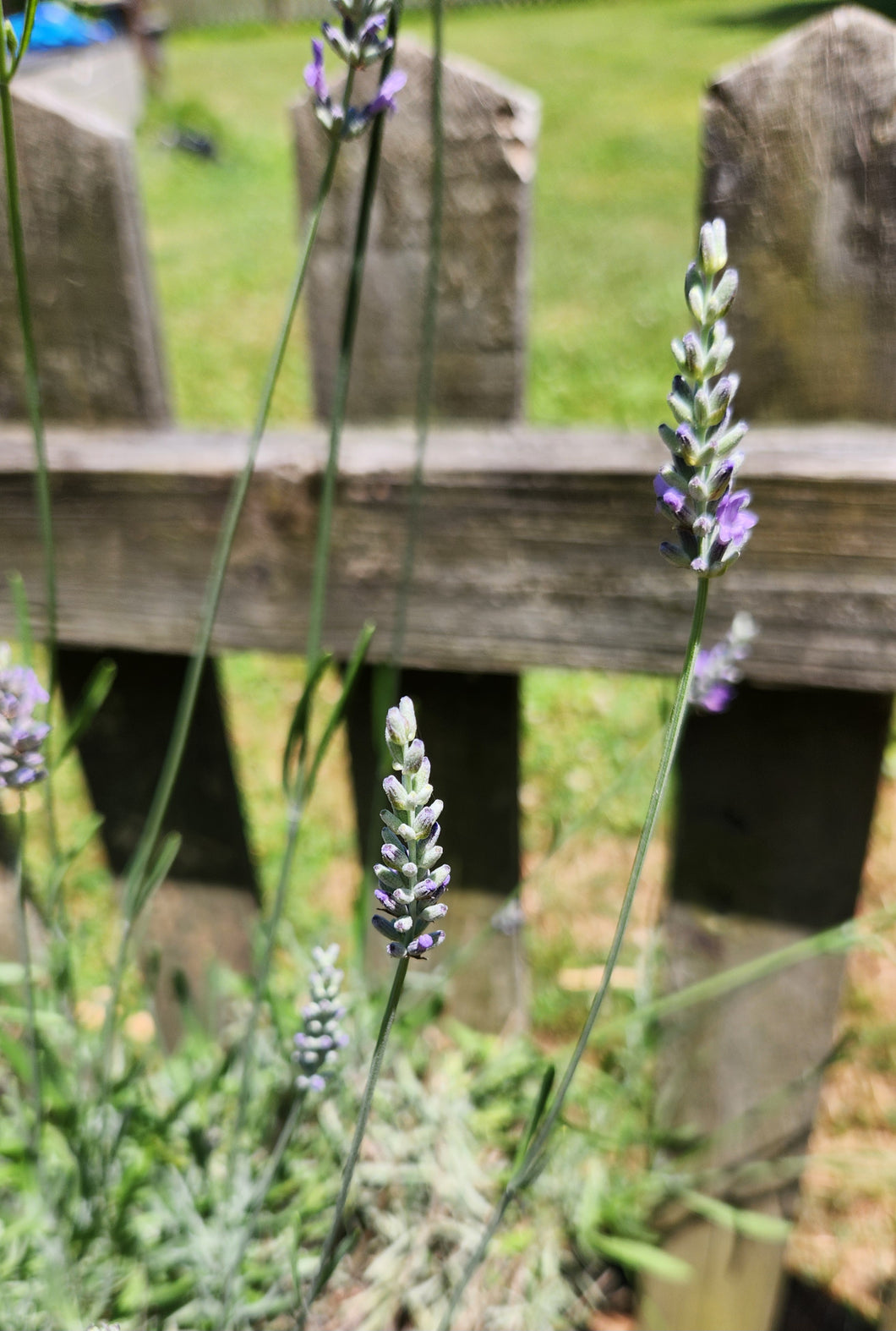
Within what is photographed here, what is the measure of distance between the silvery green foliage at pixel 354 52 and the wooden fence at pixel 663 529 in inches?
14.9

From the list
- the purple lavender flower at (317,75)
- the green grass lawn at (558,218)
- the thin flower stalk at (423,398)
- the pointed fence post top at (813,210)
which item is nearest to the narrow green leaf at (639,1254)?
the thin flower stalk at (423,398)

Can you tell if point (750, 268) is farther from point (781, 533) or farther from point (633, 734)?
point (633, 734)

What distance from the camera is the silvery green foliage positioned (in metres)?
0.67

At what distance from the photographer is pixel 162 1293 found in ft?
3.53

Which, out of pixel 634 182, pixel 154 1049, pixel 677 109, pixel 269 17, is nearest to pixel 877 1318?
pixel 154 1049

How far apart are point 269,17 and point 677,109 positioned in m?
16.2

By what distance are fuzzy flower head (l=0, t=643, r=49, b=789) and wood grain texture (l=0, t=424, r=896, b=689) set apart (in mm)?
426

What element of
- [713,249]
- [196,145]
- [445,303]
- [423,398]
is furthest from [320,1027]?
[196,145]

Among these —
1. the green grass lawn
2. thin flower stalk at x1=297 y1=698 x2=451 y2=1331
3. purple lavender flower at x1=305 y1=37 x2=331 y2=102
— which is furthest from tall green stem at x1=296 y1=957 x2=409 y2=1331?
the green grass lawn

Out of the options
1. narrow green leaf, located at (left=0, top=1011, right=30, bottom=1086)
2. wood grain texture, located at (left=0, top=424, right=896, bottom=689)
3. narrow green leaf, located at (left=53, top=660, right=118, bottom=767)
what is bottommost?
narrow green leaf, located at (left=0, top=1011, right=30, bottom=1086)

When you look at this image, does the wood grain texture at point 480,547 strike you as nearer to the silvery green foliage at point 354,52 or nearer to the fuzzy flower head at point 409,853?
the silvery green foliage at point 354,52

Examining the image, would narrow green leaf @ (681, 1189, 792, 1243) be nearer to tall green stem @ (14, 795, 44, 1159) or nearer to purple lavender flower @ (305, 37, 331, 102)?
tall green stem @ (14, 795, 44, 1159)

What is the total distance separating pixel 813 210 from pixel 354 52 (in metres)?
0.55

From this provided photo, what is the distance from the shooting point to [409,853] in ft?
1.76
